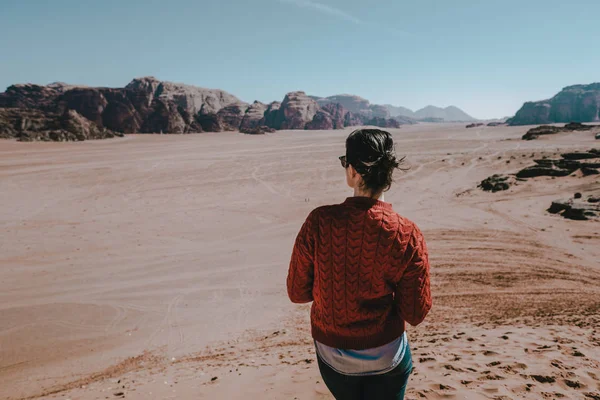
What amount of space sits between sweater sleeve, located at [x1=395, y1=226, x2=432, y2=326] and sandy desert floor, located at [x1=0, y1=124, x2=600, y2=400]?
2.00 metres

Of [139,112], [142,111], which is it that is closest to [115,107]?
[139,112]

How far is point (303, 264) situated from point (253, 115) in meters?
94.3

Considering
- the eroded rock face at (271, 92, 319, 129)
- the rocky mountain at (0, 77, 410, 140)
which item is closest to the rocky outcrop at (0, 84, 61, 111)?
the rocky mountain at (0, 77, 410, 140)

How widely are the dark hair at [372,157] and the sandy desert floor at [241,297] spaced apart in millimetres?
2423

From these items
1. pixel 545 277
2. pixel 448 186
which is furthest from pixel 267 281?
pixel 448 186

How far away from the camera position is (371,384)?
1613mm

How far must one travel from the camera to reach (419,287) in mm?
1546

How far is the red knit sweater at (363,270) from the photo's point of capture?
1.49m

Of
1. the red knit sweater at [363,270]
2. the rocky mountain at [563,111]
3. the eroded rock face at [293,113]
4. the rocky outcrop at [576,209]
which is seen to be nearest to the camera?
the red knit sweater at [363,270]

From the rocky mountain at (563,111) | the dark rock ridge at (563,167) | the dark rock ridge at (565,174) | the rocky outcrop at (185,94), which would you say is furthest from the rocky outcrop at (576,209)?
the rocky mountain at (563,111)

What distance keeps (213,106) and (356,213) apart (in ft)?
324

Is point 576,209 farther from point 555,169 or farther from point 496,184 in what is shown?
point 555,169

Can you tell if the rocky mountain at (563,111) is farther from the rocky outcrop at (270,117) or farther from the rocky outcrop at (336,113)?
the rocky outcrop at (270,117)

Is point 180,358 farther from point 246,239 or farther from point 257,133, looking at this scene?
point 257,133
